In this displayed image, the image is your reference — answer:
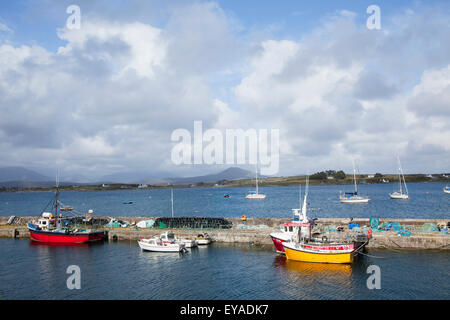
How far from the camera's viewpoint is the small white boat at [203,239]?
37.1 m

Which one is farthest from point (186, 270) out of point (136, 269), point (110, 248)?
point (110, 248)

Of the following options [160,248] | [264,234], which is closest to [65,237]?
[160,248]

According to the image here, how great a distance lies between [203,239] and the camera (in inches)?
1468

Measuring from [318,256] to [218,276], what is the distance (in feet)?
32.3

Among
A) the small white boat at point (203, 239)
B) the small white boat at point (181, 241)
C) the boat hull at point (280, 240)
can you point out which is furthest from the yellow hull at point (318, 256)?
the small white boat at point (181, 241)

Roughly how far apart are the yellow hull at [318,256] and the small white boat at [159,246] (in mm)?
11911

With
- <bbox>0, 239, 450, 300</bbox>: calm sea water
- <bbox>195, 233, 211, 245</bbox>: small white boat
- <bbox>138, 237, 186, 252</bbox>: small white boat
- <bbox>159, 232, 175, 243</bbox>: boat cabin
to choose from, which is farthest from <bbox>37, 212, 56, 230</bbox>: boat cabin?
<bbox>195, 233, 211, 245</bbox>: small white boat

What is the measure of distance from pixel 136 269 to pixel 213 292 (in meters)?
9.54

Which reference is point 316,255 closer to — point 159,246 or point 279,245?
point 279,245

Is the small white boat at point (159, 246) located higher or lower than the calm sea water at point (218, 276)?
higher

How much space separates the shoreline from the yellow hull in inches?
239

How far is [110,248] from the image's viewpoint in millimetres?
38000

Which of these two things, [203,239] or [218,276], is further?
[203,239]

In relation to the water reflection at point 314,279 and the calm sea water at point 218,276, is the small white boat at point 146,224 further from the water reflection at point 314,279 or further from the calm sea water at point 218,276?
the water reflection at point 314,279
